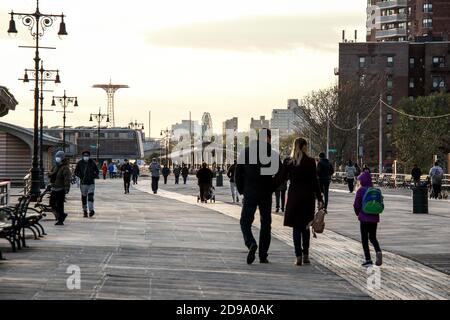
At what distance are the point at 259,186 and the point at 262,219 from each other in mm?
472

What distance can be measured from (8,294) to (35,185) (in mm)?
26090

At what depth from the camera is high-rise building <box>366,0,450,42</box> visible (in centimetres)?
14138

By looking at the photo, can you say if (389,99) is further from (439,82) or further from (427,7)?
(427,7)

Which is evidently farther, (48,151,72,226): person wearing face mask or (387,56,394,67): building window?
(387,56,394,67): building window

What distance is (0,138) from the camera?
66.5 m

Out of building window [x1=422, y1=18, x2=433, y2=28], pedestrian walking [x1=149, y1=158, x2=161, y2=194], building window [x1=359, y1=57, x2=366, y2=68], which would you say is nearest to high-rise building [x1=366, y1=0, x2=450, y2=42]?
building window [x1=422, y1=18, x2=433, y2=28]

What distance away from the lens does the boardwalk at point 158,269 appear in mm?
11406

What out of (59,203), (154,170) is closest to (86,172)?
(59,203)

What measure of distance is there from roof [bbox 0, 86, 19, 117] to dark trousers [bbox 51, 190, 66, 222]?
7.22 feet

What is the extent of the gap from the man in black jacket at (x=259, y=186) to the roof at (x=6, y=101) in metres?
8.71

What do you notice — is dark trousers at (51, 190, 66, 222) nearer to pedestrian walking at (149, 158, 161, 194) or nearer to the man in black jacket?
the man in black jacket

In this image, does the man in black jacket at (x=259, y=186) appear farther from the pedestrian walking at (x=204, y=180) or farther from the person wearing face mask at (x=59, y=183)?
the pedestrian walking at (x=204, y=180)

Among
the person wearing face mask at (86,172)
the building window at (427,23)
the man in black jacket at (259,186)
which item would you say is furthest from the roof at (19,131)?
the building window at (427,23)
